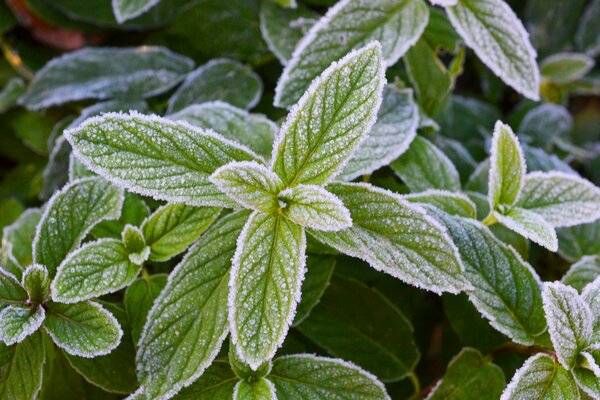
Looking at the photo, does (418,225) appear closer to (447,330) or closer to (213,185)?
(213,185)

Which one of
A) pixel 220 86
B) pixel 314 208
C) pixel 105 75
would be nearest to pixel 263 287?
pixel 314 208

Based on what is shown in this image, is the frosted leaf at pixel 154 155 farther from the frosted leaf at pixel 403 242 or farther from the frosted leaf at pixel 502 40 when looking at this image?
the frosted leaf at pixel 502 40

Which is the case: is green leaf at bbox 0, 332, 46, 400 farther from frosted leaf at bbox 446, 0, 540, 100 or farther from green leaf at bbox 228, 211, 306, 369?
frosted leaf at bbox 446, 0, 540, 100

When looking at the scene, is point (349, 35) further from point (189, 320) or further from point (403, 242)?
point (189, 320)

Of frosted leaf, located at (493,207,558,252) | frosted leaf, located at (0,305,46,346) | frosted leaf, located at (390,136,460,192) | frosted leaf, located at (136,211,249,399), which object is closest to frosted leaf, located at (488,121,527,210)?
frosted leaf, located at (493,207,558,252)

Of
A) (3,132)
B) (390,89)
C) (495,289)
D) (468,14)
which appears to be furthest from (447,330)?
(3,132)

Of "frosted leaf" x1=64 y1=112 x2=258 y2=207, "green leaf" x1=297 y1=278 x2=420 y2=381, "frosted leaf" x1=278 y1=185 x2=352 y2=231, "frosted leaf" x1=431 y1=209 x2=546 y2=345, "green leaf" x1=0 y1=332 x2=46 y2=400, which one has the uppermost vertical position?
"frosted leaf" x1=64 y1=112 x2=258 y2=207
